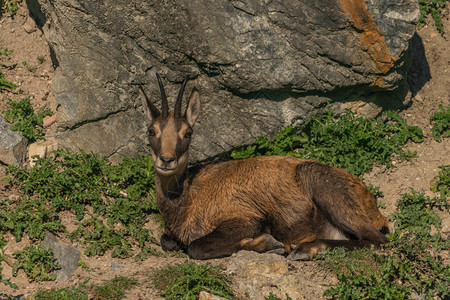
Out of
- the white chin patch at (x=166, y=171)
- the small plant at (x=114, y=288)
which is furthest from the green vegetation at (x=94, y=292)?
the white chin patch at (x=166, y=171)

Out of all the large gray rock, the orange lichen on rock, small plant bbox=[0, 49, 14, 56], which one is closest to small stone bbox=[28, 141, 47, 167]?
the large gray rock

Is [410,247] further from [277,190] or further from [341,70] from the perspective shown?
[341,70]

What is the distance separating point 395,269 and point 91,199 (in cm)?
469

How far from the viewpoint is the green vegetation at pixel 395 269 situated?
693 centimetres

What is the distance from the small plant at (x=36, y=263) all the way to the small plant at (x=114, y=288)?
989 millimetres

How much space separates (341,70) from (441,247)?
129 inches

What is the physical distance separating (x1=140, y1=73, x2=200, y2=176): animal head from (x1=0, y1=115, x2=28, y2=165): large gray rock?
7.98ft

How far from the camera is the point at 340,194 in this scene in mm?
8453

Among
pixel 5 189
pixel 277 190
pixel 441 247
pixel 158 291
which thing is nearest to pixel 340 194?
pixel 277 190

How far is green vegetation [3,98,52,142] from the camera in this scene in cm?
987

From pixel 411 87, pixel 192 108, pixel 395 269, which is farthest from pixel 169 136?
pixel 411 87

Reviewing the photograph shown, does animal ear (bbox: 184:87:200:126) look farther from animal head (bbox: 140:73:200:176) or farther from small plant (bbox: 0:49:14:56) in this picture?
small plant (bbox: 0:49:14:56)

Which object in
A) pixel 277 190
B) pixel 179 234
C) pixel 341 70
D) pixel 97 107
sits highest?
pixel 341 70

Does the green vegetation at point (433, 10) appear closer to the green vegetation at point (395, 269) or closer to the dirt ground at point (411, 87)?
the dirt ground at point (411, 87)
